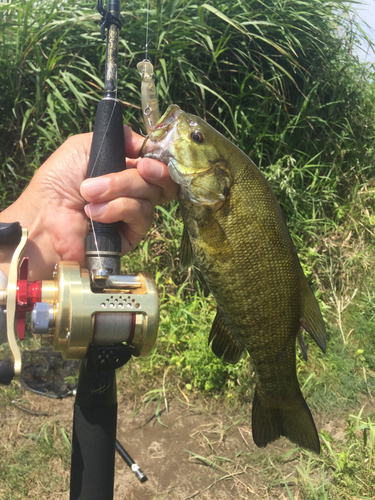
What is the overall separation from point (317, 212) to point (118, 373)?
7.77 feet

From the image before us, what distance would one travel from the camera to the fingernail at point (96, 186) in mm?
1558

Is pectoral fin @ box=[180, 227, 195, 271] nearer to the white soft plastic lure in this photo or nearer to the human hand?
the human hand

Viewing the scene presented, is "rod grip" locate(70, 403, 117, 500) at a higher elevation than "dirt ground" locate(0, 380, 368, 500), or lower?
higher

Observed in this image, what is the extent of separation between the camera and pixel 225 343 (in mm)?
1620

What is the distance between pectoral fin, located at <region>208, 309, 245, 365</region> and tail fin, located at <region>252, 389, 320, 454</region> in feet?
0.65

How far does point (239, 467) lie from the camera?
2795mm

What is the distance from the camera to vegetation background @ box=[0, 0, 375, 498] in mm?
3350

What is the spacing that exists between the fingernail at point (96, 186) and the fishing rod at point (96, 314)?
36 millimetres

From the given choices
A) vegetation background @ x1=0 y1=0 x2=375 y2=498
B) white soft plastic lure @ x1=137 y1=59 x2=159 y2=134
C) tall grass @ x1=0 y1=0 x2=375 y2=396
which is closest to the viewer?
white soft plastic lure @ x1=137 y1=59 x2=159 y2=134

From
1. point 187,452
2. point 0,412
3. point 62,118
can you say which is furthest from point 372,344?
point 62,118

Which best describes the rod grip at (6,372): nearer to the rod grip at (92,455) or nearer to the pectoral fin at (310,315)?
the rod grip at (92,455)

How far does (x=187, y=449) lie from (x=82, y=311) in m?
2.12

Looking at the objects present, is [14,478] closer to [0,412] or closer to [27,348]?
[0,412]

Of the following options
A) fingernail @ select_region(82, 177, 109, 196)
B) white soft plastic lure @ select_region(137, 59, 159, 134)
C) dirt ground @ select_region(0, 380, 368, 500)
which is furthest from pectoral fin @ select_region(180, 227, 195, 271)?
dirt ground @ select_region(0, 380, 368, 500)
